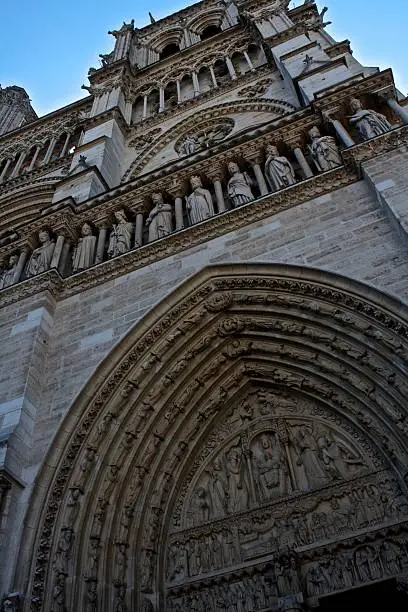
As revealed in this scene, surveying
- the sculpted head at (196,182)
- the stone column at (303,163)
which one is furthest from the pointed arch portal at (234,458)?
the sculpted head at (196,182)

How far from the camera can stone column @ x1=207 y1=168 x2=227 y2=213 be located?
795cm

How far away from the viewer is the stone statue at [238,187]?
25.3 feet

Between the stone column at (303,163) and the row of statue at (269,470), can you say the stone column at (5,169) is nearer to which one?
the stone column at (303,163)

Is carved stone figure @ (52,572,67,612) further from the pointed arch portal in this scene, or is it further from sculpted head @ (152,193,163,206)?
sculpted head @ (152,193,163,206)

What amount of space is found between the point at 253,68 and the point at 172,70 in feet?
11.8

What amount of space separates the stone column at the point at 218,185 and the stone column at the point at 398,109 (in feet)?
8.68

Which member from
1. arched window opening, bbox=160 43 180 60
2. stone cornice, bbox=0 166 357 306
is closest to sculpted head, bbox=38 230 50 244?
stone cornice, bbox=0 166 357 306

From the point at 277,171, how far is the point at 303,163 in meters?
0.43

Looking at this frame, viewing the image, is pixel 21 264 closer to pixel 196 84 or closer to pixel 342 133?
pixel 342 133

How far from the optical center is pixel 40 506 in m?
5.29

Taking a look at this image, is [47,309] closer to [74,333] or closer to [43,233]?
[74,333]

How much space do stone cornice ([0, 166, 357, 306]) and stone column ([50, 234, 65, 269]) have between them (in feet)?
1.55

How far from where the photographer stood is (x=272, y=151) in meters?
8.36

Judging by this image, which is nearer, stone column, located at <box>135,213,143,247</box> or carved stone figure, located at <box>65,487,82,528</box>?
carved stone figure, located at <box>65,487,82,528</box>
